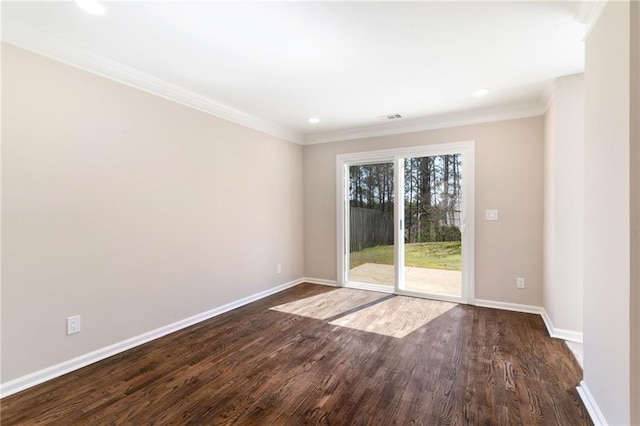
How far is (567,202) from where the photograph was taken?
279 cm

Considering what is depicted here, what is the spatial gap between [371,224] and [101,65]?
147 inches

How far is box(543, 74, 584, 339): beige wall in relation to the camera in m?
2.73

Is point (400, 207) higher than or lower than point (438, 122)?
lower

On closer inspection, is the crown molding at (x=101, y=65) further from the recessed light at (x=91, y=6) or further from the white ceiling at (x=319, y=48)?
the recessed light at (x=91, y=6)

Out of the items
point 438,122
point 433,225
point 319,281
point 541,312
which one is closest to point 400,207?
point 433,225

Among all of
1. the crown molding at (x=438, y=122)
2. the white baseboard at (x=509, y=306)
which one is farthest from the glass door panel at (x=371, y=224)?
the white baseboard at (x=509, y=306)

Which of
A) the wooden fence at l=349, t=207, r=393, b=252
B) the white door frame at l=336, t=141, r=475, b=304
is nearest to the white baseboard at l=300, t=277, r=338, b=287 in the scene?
the white door frame at l=336, t=141, r=475, b=304

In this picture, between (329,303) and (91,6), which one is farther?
(329,303)

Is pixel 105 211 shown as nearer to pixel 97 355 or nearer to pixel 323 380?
pixel 97 355

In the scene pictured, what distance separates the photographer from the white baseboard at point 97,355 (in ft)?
6.57

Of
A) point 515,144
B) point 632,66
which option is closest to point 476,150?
point 515,144

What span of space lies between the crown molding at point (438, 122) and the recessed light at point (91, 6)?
3327 mm

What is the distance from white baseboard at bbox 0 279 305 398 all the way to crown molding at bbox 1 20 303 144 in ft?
7.52

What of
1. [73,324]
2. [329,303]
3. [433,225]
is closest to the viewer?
[73,324]
